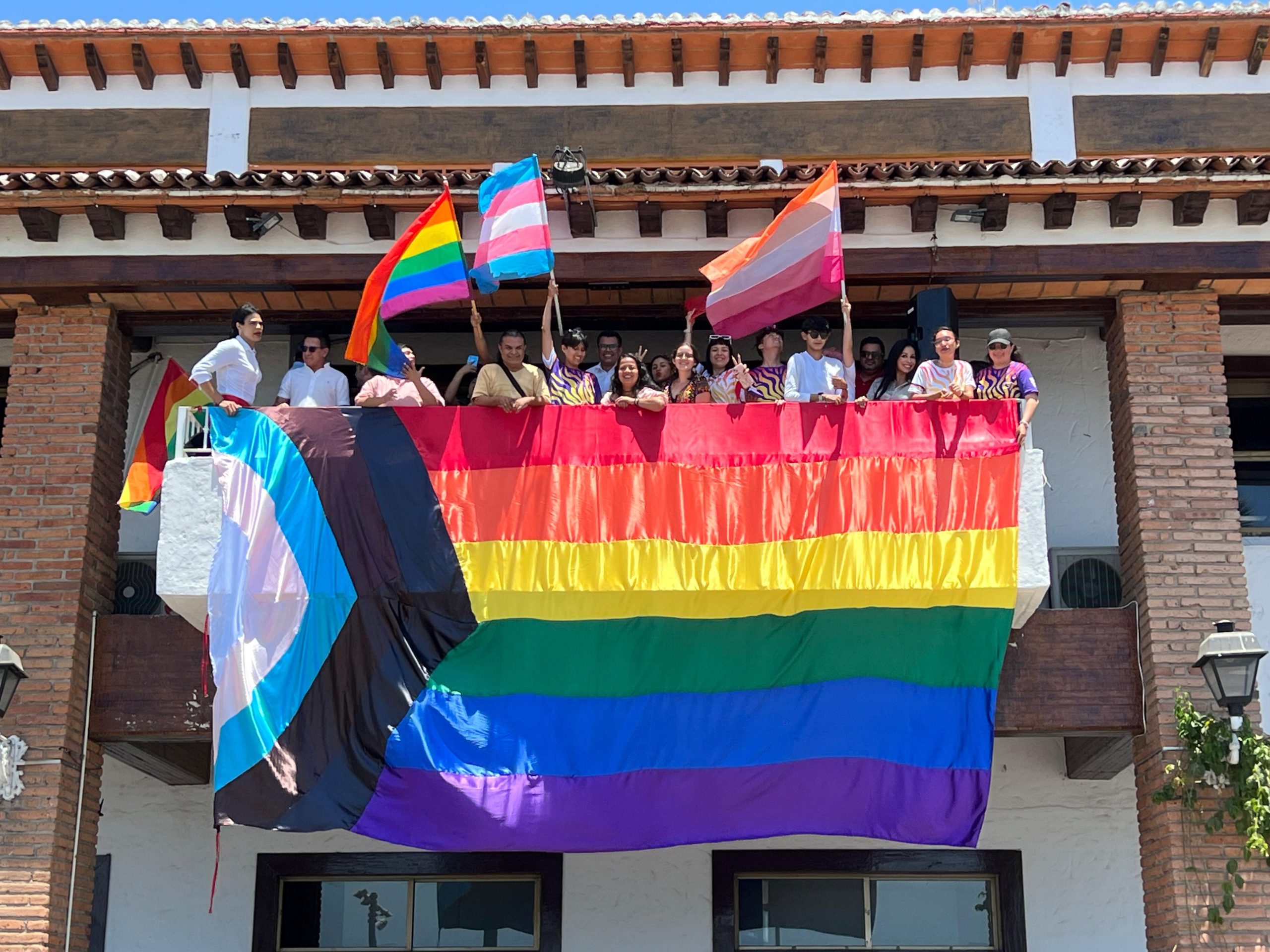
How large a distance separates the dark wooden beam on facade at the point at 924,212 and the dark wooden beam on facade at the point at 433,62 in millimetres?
4845

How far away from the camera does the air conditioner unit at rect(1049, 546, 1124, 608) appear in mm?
10961

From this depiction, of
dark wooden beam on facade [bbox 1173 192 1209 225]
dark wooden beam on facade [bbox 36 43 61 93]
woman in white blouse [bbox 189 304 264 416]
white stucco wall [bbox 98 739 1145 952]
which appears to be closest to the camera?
woman in white blouse [bbox 189 304 264 416]

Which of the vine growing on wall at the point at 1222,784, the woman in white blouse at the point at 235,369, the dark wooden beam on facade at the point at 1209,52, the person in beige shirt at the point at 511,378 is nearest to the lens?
the vine growing on wall at the point at 1222,784

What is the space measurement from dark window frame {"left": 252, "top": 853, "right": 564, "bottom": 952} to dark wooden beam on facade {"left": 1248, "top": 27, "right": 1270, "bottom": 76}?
900 cm

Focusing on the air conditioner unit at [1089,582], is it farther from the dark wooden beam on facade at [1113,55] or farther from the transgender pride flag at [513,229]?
the dark wooden beam on facade at [1113,55]

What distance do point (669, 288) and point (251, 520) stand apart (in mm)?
3393

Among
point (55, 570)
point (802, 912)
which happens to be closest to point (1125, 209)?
point (802, 912)

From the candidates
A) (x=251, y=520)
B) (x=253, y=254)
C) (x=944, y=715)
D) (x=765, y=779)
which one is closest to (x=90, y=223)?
(x=253, y=254)

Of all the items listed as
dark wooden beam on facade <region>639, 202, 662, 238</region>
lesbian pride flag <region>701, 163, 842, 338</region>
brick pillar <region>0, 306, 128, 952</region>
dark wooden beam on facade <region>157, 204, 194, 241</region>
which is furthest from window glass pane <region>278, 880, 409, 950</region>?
dark wooden beam on facade <region>639, 202, 662, 238</region>

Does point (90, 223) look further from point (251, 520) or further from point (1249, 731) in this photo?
point (1249, 731)

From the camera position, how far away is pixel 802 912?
1109 centimetres

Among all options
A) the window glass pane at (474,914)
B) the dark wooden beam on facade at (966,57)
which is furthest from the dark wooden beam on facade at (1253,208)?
the window glass pane at (474,914)

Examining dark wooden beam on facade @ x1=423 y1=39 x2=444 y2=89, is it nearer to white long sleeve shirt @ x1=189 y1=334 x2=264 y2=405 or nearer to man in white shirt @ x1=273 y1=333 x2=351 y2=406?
man in white shirt @ x1=273 y1=333 x2=351 y2=406

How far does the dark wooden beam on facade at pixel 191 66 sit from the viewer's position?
13656mm
